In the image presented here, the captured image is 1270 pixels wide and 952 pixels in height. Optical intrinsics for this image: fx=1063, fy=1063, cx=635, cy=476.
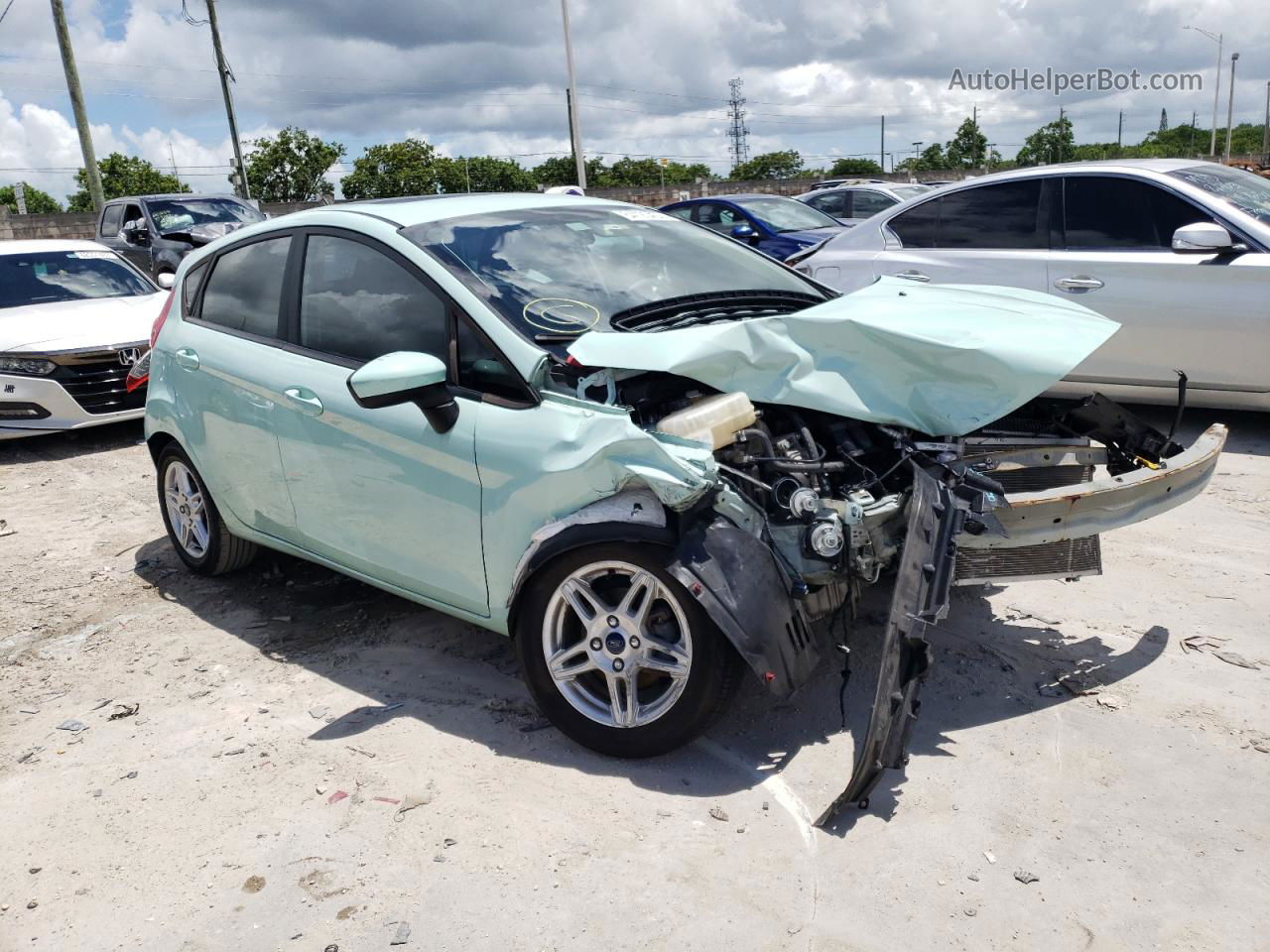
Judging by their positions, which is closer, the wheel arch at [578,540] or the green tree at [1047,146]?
the wheel arch at [578,540]

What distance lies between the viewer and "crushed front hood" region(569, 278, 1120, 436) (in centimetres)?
328

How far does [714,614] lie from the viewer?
2.95 metres

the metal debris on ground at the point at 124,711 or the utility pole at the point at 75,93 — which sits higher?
the utility pole at the point at 75,93

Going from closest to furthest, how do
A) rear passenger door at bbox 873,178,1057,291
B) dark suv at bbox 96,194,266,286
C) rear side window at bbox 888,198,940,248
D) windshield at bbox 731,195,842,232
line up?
rear passenger door at bbox 873,178,1057,291 < rear side window at bbox 888,198,940,248 < windshield at bbox 731,195,842,232 < dark suv at bbox 96,194,266,286

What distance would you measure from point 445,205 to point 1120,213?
4.43 m

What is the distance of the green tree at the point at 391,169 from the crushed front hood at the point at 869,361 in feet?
166

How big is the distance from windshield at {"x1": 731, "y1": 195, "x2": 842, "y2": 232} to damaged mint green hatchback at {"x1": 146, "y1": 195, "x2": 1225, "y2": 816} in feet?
31.0

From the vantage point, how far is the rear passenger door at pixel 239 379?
4309mm

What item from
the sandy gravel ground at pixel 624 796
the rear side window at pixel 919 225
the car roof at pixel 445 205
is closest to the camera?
the sandy gravel ground at pixel 624 796

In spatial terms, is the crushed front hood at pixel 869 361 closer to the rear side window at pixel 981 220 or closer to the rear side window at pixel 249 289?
the rear side window at pixel 249 289

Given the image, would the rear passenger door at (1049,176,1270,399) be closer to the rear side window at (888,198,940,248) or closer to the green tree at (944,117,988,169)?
the rear side window at (888,198,940,248)

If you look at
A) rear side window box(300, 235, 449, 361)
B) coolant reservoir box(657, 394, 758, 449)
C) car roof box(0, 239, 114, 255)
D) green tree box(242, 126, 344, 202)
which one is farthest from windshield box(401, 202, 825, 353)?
green tree box(242, 126, 344, 202)

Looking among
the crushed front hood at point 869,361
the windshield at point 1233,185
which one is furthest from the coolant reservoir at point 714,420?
the windshield at point 1233,185

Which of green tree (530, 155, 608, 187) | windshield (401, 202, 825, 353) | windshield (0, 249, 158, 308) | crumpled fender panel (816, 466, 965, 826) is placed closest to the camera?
crumpled fender panel (816, 466, 965, 826)
